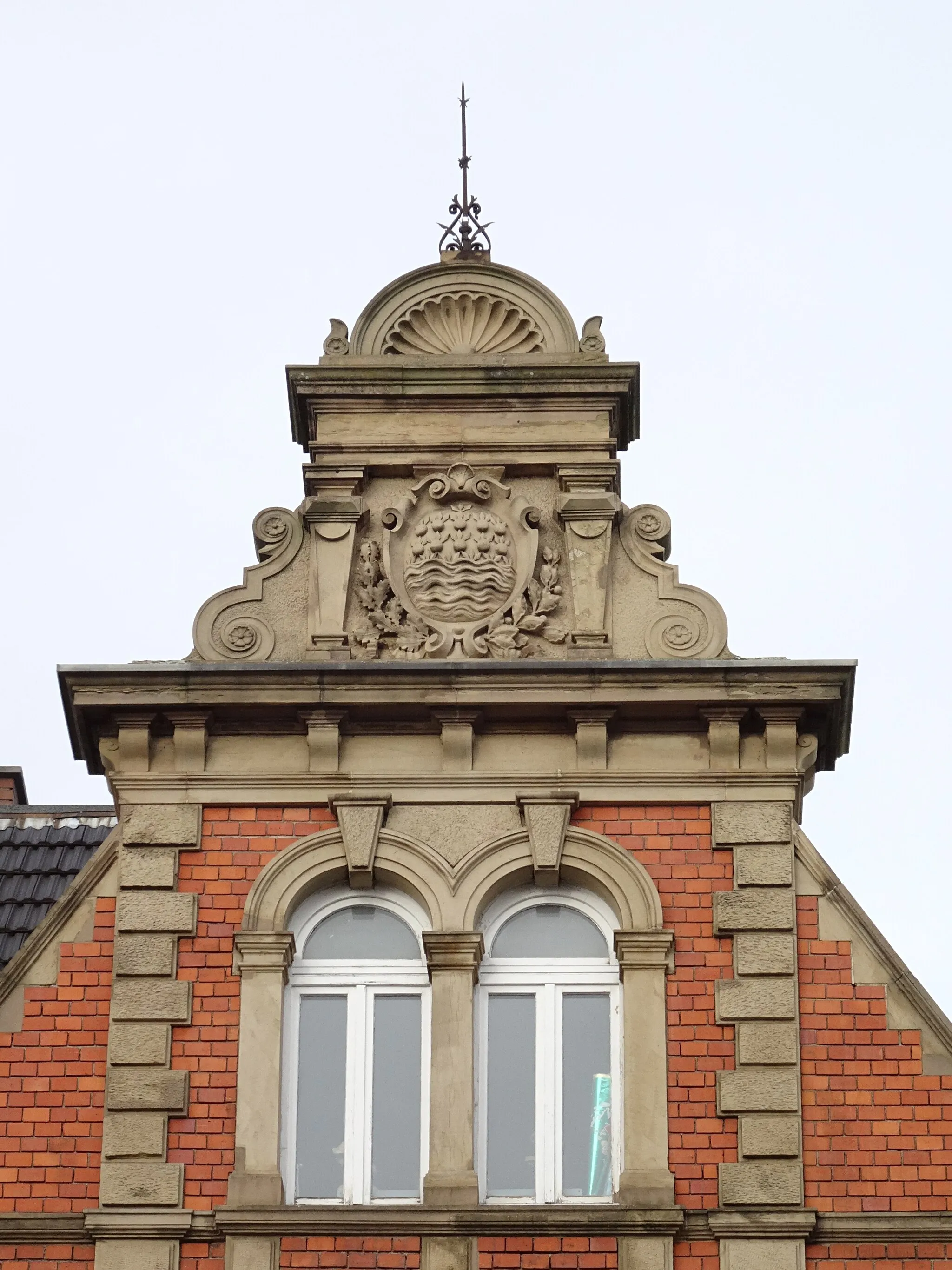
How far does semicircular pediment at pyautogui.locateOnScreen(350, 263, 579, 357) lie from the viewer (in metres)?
19.0

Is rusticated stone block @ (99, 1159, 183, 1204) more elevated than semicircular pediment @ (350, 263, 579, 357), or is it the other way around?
semicircular pediment @ (350, 263, 579, 357)

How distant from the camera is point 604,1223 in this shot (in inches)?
631

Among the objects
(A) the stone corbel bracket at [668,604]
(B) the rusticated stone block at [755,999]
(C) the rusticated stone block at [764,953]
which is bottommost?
(B) the rusticated stone block at [755,999]

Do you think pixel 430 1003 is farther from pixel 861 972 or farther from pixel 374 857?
pixel 861 972

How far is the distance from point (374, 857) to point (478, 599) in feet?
6.21

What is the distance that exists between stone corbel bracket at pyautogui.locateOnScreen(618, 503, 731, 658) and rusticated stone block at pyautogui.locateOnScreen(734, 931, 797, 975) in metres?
1.89

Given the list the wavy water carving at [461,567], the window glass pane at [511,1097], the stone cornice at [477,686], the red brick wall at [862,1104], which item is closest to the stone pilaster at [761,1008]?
the red brick wall at [862,1104]

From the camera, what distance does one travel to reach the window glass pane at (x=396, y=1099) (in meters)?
16.5

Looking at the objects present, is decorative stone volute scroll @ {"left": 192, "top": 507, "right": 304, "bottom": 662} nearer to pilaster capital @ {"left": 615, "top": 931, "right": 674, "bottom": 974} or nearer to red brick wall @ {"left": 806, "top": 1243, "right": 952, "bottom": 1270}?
pilaster capital @ {"left": 615, "top": 931, "right": 674, "bottom": 974}

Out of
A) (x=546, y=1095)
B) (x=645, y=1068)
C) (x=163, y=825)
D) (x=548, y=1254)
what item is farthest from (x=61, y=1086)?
(x=645, y=1068)

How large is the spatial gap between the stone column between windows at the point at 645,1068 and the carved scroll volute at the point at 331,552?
2698 mm

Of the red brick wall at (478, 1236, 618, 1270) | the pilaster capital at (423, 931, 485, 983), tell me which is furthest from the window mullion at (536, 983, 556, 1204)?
the pilaster capital at (423, 931, 485, 983)

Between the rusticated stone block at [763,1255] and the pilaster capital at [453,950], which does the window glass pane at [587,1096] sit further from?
the rusticated stone block at [763,1255]

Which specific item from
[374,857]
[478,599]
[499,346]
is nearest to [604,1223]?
[374,857]
